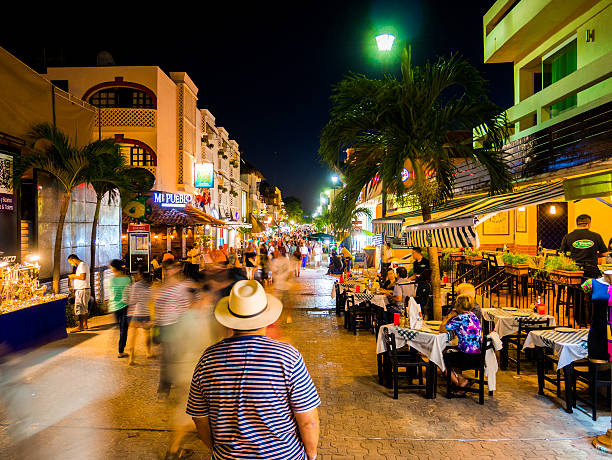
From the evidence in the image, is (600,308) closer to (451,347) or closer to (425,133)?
(451,347)

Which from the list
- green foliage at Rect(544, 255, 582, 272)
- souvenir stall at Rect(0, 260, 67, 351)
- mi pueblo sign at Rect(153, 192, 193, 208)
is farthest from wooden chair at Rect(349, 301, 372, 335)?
mi pueblo sign at Rect(153, 192, 193, 208)

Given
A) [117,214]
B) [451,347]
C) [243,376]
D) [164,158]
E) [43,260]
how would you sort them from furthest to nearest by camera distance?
[164,158]
[117,214]
[43,260]
[451,347]
[243,376]

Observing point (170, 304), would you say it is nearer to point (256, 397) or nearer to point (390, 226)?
point (256, 397)

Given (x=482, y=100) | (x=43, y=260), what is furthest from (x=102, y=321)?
(x=482, y=100)

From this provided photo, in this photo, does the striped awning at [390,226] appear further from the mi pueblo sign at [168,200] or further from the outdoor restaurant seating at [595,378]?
the mi pueblo sign at [168,200]

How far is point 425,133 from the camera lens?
26.3 ft

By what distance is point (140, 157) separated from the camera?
24547 millimetres

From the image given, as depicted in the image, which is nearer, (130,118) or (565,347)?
(565,347)

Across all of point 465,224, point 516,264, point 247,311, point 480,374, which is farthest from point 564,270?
point 247,311

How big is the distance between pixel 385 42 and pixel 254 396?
8314 millimetres

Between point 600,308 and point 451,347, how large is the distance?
6.58 feet

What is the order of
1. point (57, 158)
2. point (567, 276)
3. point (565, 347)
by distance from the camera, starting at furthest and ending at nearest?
point (57, 158) → point (567, 276) → point (565, 347)

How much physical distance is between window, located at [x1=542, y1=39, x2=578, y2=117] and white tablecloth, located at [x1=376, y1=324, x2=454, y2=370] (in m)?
11.0

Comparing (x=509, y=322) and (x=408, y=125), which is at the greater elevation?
(x=408, y=125)
